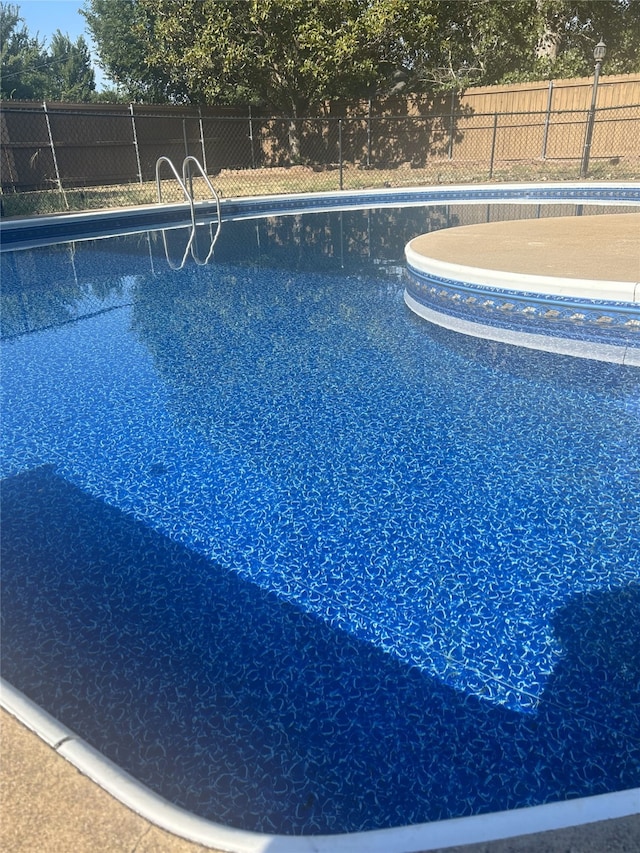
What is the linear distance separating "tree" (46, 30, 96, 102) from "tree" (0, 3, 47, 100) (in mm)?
581

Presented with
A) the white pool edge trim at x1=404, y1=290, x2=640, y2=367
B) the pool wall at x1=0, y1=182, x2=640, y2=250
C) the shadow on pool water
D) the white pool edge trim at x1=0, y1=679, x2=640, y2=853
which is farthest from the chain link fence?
the white pool edge trim at x1=0, y1=679, x2=640, y2=853

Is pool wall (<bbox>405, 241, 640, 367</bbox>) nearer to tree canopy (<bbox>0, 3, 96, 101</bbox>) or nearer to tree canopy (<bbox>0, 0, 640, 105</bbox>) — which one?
tree canopy (<bbox>0, 0, 640, 105</bbox>)

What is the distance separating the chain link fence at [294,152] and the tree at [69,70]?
1791 cm

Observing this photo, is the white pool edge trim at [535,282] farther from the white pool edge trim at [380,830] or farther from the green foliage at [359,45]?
the green foliage at [359,45]

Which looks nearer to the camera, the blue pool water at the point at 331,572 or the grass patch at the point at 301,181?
the blue pool water at the point at 331,572

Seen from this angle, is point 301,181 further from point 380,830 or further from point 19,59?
point 19,59

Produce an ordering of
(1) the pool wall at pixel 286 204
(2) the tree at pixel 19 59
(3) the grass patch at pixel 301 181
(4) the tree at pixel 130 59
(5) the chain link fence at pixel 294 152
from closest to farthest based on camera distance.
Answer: (1) the pool wall at pixel 286 204, (3) the grass patch at pixel 301 181, (5) the chain link fence at pixel 294 152, (4) the tree at pixel 130 59, (2) the tree at pixel 19 59

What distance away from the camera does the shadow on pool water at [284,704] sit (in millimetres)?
1386

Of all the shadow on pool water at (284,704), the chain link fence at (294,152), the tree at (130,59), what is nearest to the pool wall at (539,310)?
the shadow on pool water at (284,704)

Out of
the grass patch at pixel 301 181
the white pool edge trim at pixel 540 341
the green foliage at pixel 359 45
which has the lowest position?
the white pool edge trim at pixel 540 341

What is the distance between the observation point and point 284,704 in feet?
5.35

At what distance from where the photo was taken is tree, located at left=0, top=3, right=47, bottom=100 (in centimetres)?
2857

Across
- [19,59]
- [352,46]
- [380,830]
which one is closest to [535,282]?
[380,830]

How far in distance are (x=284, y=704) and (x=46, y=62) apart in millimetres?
42686
